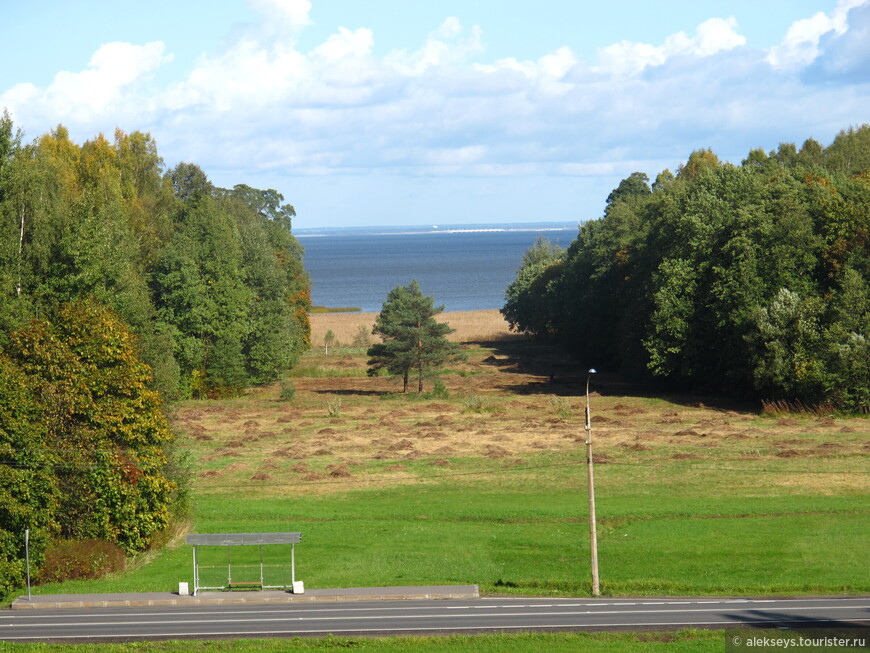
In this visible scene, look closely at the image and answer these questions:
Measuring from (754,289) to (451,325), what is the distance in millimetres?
75867

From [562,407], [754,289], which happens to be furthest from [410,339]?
[754,289]

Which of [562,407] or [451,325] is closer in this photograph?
[562,407]

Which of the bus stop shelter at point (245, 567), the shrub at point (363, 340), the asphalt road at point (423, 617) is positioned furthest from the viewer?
the shrub at point (363, 340)

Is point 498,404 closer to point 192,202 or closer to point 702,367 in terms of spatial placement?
point 702,367

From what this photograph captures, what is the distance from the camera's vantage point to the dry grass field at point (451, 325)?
135 metres

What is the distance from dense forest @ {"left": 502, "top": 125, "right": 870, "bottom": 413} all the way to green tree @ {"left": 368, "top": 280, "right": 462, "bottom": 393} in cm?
1704

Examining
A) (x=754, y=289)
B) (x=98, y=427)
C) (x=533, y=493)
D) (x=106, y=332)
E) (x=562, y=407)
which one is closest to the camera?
(x=98, y=427)

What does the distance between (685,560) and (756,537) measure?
4.55 metres

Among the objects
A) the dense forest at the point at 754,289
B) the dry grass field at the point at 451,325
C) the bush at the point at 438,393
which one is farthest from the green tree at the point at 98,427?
the dry grass field at the point at 451,325

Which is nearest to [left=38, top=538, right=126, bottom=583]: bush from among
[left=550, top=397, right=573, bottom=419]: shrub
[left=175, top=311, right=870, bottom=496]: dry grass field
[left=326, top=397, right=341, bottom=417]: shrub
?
[left=175, top=311, right=870, bottom=496]: dry grass field

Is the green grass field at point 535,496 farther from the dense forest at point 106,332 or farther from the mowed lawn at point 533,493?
the dense forest at point 106,332

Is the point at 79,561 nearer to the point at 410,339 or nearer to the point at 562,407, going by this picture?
the point at 562,407

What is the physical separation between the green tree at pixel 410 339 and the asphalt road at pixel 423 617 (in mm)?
50685

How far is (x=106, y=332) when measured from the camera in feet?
→ 139
